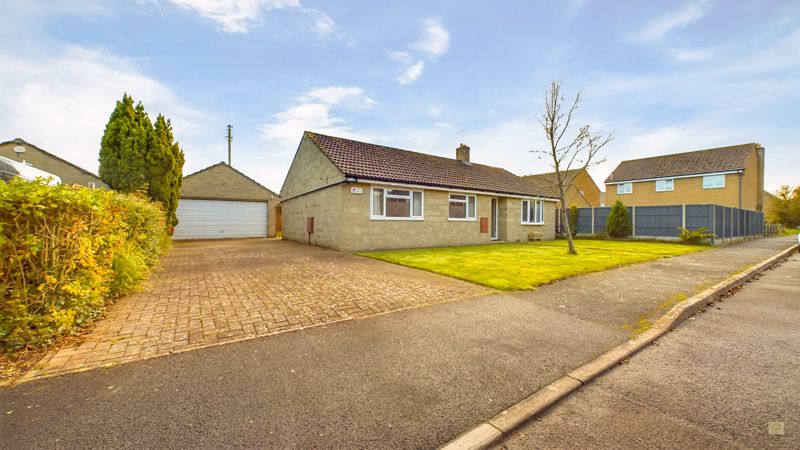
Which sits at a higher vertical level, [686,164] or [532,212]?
A: [686,164]

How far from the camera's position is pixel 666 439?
2.06 meters

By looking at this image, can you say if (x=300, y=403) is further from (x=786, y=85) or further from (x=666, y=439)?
(x=786, y=85)

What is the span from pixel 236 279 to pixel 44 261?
374cm

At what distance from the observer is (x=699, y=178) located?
31172 mm

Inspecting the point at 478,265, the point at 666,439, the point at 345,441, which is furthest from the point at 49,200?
the point at 478,265

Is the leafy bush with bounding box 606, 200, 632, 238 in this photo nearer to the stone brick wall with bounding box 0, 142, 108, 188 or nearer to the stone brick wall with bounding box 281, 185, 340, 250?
the stone brick wall with bounding box 281, 185, 340, 250

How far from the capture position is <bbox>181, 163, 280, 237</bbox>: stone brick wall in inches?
880

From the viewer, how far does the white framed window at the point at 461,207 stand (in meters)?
16.0

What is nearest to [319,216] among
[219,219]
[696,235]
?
[219,219]

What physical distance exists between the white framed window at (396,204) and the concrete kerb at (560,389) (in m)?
10.3

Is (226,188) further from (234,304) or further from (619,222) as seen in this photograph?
(619,222)

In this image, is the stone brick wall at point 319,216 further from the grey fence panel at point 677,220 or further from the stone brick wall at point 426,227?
the grey fence panel at point 677,220

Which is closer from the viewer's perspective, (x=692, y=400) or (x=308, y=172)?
(x=692, y=400)

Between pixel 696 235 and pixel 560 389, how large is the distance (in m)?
22.1
